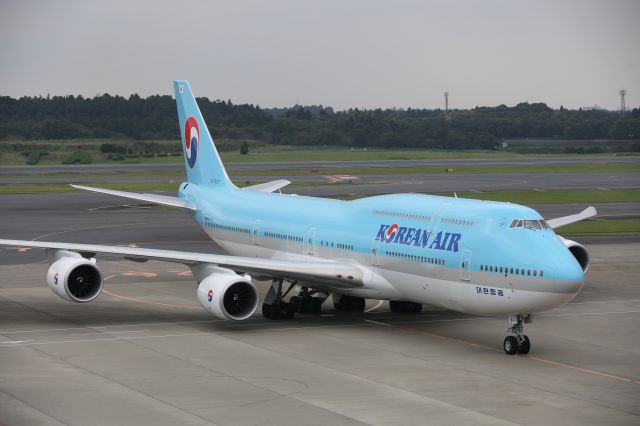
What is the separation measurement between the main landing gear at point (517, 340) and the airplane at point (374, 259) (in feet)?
0.10

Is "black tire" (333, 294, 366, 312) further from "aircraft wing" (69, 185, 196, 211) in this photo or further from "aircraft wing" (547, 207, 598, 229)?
"aircraft wing" (69, 185, 196, 211)

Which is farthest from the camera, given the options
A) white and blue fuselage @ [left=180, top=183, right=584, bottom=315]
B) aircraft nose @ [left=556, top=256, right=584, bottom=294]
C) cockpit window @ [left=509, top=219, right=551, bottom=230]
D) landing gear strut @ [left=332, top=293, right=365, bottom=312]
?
landing gear strut @ [left=332, top=293, right=365, bottom=312]

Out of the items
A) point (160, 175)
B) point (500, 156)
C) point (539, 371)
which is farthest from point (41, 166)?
point (539, 371)

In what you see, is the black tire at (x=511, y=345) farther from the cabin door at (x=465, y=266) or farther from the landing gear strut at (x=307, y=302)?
the landing gear strut at (x=307, y=302)

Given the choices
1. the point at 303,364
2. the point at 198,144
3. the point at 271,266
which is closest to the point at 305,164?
the point at 198,144

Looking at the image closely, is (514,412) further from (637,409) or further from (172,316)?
(172,316)

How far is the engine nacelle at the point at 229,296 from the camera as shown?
36250mm

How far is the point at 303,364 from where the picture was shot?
3167cm

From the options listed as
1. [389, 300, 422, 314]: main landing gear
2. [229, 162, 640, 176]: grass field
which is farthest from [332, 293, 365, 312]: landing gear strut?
[229, 162, 640, 176]: grass field

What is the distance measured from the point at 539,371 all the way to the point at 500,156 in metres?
155

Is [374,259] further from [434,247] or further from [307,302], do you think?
[307,302]

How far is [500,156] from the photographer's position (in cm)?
18288

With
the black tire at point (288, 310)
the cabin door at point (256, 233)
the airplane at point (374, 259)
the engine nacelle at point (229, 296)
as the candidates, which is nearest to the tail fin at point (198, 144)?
the airplane at point (374, 259)

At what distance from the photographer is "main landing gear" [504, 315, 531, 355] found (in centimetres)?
3312
